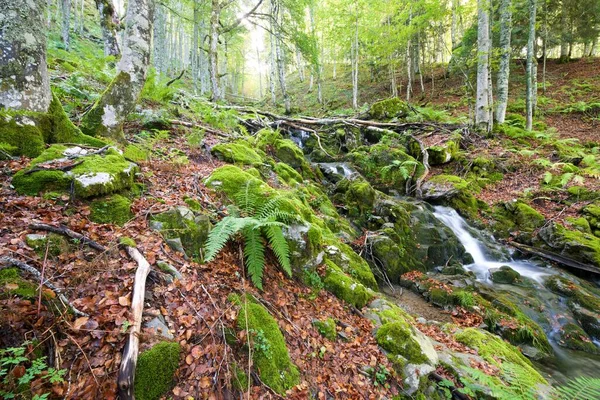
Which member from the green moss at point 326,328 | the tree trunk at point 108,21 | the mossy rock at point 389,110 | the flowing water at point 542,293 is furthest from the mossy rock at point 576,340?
the tree trunk at point 108,21

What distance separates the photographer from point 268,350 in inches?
101

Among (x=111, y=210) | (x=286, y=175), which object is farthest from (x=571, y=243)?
(x=111, y=210)

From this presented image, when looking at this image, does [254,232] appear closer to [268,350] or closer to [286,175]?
[268,350]

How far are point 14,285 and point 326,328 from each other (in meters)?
2.96

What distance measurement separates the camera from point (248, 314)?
107 inches

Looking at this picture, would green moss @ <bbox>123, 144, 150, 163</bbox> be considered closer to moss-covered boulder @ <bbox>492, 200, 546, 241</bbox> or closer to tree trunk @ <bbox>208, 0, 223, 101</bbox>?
tree trunk @ <bbox>208, 0, 223, 101</bbox>

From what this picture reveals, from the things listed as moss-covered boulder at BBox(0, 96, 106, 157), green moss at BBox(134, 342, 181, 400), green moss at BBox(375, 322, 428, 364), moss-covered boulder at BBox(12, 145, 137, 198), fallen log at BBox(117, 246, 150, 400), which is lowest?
green moss at BBox(375, 322, 428, 364)

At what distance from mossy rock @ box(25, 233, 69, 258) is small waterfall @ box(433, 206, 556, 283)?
871cm

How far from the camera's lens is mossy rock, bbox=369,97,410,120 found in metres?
14.3

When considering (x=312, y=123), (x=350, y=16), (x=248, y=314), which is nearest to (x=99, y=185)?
(x=248, y=314)

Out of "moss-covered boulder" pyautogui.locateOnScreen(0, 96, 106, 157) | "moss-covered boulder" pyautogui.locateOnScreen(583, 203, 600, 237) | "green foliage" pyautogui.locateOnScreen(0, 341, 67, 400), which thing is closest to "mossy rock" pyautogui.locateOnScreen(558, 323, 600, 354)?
"moss-covered boulder" pyautogui.locateOnScreen(583, 203, 600, 237)

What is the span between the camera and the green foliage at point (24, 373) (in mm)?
1528

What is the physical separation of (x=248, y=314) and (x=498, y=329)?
5.58 m

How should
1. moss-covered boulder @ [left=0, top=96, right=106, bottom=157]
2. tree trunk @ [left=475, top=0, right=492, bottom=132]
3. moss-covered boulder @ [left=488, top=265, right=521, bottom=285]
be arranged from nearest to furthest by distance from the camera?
moss-covered boulder @ [left=0, top=96, right=106, bottom=157], moss-covered boulder @ [left=488, top=265, right=521, bottom=285], tree trunk @ [left=475, top=0, right=492, bottom=132]
